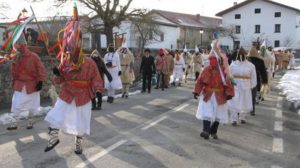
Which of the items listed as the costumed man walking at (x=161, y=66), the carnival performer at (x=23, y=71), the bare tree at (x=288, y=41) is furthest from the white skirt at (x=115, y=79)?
the bare tree at (x=288, y=41)

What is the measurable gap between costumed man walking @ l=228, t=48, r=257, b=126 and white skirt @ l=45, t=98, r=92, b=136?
14.2 ft

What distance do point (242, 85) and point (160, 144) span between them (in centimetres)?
345

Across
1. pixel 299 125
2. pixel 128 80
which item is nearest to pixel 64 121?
pixel 299 125

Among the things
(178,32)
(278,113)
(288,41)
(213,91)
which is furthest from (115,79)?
(178,32)

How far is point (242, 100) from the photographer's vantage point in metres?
11.2

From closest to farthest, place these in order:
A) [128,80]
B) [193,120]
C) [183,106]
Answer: [193,120] → [183,106] → [128,80]

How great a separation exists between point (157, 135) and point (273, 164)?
2.75 meters

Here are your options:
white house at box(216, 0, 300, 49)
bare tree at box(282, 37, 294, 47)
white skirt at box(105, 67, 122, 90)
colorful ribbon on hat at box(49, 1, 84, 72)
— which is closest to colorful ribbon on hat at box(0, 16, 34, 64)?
colorful ribbon on hat at box(49, 1, 84, 72)

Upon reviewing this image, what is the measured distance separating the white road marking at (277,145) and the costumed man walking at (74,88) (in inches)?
123

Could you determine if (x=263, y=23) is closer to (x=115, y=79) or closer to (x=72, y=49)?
(x=115, y=79)

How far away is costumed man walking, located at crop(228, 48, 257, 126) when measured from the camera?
11.1m

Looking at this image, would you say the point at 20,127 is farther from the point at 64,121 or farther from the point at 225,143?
the point at 225,143

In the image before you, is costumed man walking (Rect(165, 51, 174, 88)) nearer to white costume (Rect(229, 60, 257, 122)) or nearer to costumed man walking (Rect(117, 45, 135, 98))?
costumed man walking (Rect(117, 45, 135, 98))

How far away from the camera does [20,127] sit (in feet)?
34.8
